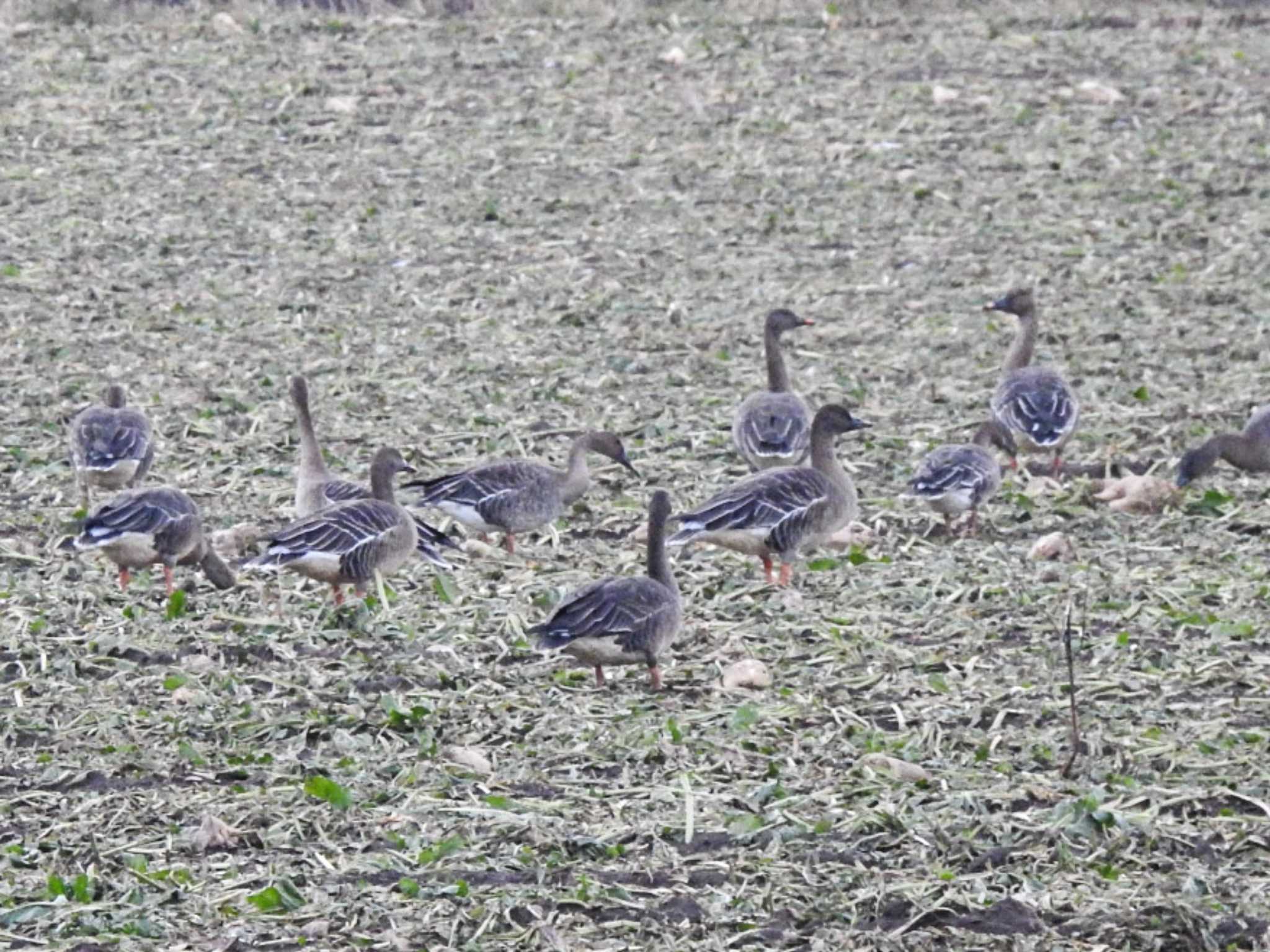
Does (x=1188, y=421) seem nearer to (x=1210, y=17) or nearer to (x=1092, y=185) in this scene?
(x=1092, y=185)

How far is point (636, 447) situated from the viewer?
1279cm

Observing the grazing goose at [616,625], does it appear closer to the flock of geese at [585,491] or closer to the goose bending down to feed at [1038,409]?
the flock of geese at [585,491]

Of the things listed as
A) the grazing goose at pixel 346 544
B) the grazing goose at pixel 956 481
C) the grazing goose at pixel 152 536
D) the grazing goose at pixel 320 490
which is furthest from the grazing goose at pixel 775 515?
the grazing goose at pixel 152 536

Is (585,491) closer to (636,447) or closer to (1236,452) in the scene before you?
(636,447)

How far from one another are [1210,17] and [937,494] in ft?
47.3

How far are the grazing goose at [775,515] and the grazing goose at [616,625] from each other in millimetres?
1343

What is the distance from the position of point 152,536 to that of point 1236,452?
564cm

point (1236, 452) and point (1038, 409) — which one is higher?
point (1038, 409)

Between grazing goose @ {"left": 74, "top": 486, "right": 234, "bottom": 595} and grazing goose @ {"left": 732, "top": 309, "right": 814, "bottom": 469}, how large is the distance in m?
3.16

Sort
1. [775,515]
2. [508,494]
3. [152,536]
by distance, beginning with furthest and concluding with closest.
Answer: [508,494] < [775,515] < [152,536]

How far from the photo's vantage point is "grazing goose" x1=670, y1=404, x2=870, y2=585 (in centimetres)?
1049

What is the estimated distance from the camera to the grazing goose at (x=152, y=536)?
33.3ft

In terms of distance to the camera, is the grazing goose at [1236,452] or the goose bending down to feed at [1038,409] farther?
the goose bending down to feed at [1038,409]

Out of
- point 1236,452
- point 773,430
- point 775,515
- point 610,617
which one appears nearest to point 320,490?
point 775,515
